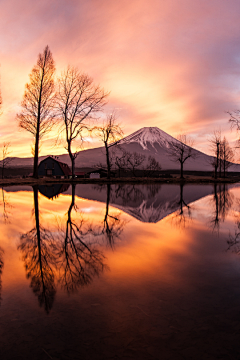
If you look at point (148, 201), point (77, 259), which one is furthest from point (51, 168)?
point (77, 259)

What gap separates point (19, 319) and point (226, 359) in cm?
239

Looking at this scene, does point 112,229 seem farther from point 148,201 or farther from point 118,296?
point 148,201

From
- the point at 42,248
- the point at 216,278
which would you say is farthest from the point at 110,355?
the point at 42,248

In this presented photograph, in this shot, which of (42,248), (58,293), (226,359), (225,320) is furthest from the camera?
(42,248)

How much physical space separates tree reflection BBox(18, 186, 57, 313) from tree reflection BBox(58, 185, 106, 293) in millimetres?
191

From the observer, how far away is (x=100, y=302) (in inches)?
130

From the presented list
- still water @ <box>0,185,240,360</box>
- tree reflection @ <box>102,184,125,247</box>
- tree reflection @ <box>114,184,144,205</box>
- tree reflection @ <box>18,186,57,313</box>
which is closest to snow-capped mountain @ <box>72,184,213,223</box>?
tree reflection @ <box>114,184,144,205</box>

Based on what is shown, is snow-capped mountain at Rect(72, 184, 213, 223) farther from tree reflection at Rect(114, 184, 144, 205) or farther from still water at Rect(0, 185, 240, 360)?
still water at Rect(0, 185, 240, 360)

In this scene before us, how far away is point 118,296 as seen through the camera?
3.48 metres

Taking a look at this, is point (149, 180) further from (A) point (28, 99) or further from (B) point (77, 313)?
(B) point (77, 313)

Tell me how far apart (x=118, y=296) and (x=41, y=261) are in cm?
204

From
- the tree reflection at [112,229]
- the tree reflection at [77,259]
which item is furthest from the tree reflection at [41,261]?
the tree reflection at [112,229]

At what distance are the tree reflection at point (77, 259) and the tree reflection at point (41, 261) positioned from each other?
19 cm

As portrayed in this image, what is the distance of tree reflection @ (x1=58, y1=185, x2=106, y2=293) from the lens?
13.0ft
